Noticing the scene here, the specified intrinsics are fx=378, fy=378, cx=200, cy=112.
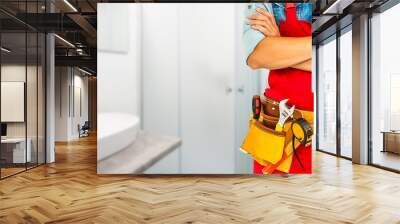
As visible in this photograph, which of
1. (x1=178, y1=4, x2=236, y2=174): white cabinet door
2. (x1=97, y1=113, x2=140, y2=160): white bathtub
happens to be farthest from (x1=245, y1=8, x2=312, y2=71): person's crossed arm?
(x1=97, y1=113, x2=140, y2=160): white bathtub

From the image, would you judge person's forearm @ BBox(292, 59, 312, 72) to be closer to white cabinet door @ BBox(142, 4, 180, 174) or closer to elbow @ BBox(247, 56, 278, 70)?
elbow @ BBox(247, 56, 278, 70)

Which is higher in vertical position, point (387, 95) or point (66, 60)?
point (66, 60)

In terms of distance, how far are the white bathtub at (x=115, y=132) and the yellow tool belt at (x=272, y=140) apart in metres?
1.90

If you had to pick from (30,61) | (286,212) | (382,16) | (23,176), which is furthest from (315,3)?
(23,176)

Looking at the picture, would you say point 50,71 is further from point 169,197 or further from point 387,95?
point 387,95

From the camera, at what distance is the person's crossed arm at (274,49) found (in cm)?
590

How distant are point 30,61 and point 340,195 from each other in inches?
223

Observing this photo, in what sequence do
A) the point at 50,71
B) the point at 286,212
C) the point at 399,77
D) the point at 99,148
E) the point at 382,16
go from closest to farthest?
the point at 286,212 → the point at 99,148 → the point at 399,77 → the point at 382,16 → the point at 50,71

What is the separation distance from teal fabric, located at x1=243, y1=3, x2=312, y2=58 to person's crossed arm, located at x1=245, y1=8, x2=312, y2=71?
0.16ft

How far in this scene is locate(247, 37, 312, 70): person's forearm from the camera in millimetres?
5902

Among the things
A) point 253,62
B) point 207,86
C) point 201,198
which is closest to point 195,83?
point 207,86

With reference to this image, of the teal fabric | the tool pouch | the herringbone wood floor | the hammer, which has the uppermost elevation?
the teal fabric

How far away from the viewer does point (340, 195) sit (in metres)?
4.75

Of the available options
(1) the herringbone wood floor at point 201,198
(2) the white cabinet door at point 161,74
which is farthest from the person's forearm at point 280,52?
(1) the herringbone wood floor at point 201,198
